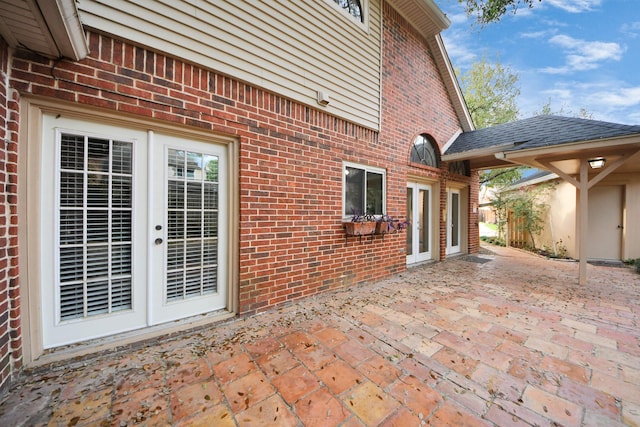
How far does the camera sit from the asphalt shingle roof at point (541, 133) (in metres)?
3.88

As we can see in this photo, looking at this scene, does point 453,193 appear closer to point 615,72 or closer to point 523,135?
point 523,135

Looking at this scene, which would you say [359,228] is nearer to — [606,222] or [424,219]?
[424,219]

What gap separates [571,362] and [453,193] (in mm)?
5551

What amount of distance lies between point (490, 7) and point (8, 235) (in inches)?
233

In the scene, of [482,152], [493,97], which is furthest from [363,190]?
[493,97]

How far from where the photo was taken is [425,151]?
18.7 feet

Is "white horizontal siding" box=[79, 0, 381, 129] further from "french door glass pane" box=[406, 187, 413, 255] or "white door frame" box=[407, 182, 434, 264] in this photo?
"white door frame" box=[407, 182, 434, 264]

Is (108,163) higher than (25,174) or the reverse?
higher

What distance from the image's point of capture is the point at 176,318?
2502 millimetres

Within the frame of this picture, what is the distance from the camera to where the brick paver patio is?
146cm

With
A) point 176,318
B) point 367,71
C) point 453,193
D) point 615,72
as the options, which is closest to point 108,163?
point 176,318

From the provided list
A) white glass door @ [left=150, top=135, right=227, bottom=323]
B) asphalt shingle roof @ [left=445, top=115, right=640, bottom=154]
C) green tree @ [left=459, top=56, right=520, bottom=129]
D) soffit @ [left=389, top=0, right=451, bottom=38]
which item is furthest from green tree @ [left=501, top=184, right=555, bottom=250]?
white glass door @ [left=150, top=135, right=227, bottom=323]

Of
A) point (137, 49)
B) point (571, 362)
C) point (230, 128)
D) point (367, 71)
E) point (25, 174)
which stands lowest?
point (571, 362)

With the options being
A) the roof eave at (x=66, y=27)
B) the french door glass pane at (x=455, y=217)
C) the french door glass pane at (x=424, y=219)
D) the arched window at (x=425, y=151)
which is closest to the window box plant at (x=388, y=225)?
the french door glass pane at (x=424, y=219)
